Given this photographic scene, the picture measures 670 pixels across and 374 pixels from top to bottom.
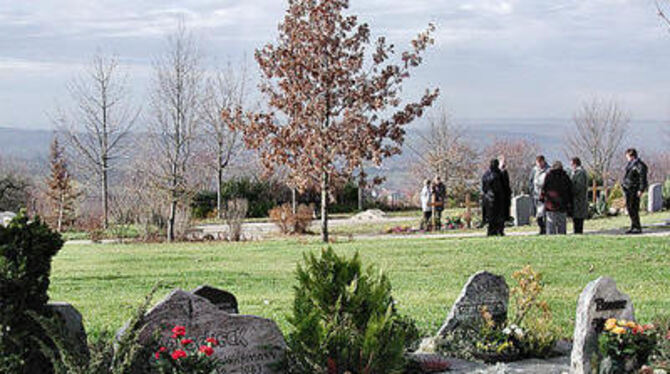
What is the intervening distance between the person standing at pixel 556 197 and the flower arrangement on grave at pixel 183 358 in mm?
15442

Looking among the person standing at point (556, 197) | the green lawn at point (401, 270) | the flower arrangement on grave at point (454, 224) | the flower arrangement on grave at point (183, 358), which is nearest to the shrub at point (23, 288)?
the flower arrangement on grave at point (183, 358)

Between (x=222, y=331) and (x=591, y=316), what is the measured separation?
331cm

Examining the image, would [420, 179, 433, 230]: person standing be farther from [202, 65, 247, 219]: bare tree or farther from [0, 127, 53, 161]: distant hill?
[0, 127, 53, 161]: distant hill

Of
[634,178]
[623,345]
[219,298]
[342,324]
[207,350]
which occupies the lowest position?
[623,345]

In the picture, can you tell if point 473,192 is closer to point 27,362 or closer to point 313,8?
point 313,8

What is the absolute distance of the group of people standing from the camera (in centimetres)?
2131

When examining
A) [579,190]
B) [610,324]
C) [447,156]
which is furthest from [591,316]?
[447,156]

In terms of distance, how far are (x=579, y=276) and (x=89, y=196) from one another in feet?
119

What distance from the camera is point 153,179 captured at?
33.6 meters

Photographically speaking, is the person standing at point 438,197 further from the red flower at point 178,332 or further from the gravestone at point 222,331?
the red flower at point 178,332

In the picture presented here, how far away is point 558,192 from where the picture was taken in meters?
21.2

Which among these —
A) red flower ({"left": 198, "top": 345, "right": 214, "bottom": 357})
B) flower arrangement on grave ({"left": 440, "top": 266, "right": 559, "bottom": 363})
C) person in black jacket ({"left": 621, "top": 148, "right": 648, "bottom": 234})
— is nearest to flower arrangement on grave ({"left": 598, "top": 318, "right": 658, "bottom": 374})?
flower arrangement on grave ({"left": 440, "top": 266, "right": 559, "bottom": 363})

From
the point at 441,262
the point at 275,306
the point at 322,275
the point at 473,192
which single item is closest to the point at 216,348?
the point at 322,275

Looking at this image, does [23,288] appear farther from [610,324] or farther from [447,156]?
[447,156]
